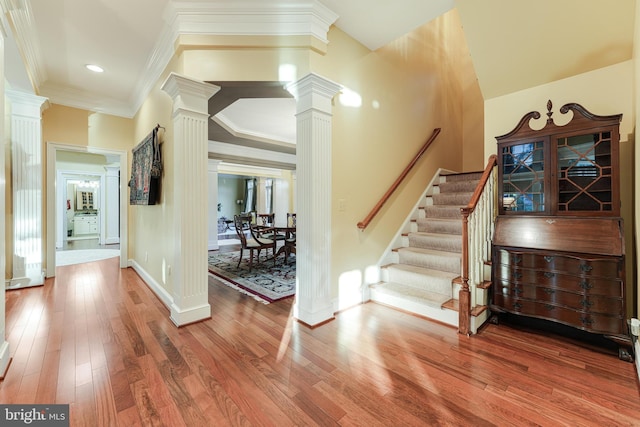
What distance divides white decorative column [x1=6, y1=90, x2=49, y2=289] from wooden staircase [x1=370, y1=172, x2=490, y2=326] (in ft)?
15.4

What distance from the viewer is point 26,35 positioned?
108 inches

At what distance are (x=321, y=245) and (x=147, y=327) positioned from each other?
5.78ft

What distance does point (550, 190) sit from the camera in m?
2.32

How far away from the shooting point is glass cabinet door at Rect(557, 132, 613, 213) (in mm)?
2111

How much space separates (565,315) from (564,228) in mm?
690

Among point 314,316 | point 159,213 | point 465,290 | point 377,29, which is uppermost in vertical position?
point 377,29

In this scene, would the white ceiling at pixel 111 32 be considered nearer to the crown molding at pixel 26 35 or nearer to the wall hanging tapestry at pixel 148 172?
the crown molding at pixel 26 35

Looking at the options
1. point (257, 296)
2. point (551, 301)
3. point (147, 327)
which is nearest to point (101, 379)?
point (147, 327)

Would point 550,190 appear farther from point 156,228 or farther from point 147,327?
point 156,228

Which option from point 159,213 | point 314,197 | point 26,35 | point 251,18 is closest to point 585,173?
point 314,197

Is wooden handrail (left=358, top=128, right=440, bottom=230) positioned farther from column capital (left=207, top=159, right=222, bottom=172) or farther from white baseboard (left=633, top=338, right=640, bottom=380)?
column capital (left=207, top=159, right=222, bottom=172)

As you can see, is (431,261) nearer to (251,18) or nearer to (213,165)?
(251,18)

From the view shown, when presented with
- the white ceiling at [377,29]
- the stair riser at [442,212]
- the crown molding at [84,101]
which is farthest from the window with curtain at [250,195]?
the stair riser at [442,212]

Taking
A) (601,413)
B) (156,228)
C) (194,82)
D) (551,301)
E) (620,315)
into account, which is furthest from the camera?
(156,228)
